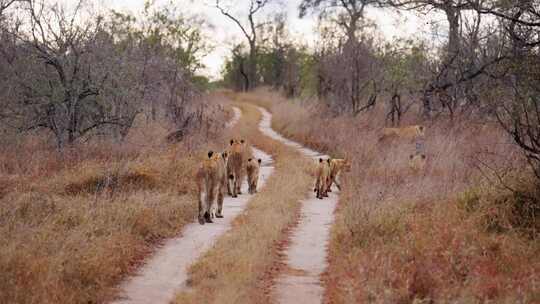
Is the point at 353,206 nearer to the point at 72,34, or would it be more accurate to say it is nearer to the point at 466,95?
the point at 72,34

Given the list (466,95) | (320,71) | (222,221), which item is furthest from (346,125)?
(222,221)

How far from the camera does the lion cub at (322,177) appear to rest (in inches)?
547

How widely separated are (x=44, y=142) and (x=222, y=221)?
26.3 feet

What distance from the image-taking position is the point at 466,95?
836 inches

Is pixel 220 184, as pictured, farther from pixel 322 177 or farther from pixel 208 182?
pixel 322 177

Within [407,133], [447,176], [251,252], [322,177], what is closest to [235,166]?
[322,177]

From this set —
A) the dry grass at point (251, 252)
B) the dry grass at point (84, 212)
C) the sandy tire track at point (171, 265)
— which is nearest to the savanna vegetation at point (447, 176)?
the dry grass at point (251, 252)

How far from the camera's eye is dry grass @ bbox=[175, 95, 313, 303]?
7.20m

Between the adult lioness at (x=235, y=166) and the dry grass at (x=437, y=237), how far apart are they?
84.8 inches

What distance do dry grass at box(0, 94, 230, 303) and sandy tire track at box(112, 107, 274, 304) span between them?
174 mm

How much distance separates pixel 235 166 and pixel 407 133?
6.52 metres

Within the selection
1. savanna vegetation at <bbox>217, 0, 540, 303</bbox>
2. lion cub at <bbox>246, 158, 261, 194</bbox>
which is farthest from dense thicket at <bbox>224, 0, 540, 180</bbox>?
lion cub at <bbox>246, 158, 261, 194</bbox>

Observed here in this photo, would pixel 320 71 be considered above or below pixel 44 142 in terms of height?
above

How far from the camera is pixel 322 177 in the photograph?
14.0 meters
